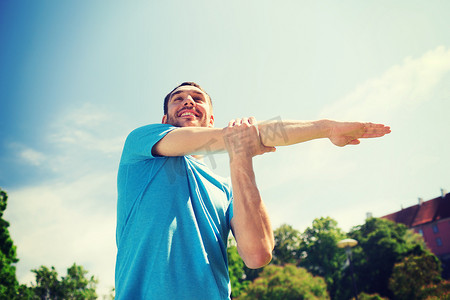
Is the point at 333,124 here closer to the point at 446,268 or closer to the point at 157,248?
the point at 157,248

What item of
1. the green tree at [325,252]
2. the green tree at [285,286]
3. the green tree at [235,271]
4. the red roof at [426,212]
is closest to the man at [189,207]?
the green tree at [285,286]

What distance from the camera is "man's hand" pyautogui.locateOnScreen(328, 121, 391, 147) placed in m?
1.68

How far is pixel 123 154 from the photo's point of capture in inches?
72.3

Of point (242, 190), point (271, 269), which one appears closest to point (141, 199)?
point (242, 190)

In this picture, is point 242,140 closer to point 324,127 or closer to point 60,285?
point 324,127

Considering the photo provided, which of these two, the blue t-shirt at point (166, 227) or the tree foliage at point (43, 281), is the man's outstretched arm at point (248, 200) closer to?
the blue t-shirt at point (166, 227)

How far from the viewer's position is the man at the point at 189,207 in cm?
140

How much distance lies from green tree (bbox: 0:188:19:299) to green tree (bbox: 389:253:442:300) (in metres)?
27.2

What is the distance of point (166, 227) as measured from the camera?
4.80 ft

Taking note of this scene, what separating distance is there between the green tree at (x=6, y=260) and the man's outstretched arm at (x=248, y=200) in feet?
76.0

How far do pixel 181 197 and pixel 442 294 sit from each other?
1960 centimetres

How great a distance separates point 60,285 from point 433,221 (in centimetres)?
5663

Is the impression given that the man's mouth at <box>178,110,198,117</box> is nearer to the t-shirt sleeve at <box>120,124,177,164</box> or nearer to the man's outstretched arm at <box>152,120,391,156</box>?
the t-shirt sleeve at <box>120,124,177,164</box>

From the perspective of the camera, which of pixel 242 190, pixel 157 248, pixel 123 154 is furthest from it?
pixel 123 154
